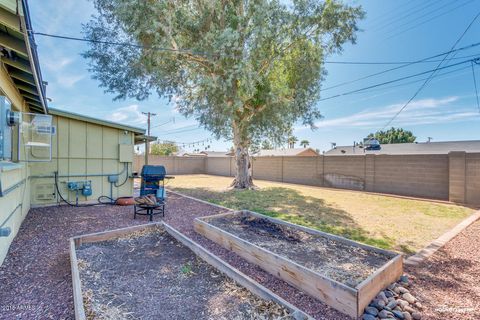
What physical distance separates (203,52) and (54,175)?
18.6ft

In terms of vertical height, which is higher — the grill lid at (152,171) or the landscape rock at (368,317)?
the grill lid at (152,171)

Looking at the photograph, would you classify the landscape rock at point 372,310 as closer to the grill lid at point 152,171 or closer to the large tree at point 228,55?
the grill lid at point 152,171

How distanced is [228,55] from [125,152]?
4.52 m

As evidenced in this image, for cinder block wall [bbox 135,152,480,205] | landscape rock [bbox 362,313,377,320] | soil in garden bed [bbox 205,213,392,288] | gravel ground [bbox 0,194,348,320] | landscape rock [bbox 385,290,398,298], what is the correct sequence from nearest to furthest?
1. landscape rock [bbox 362,313,377,320]
2. gravel ground [bbox 0,194,348,320]
3. landscape rock [bbox 385,290,398,298]
4. soil in garden bed [bbox 205,213,392,288]
5. cinder block wall [bbox 135,152,480,205]

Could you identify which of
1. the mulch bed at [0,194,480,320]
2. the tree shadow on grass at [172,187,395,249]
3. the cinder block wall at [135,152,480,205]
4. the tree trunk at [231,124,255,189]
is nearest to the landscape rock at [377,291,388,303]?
the mulch bed at [0,194,480,320]

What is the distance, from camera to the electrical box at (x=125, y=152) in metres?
7.12

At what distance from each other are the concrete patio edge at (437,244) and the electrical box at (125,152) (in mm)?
7214

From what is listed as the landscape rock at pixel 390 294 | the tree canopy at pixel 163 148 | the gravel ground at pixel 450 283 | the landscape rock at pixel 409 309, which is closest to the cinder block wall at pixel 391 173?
the gravel ground at pixel 450 283

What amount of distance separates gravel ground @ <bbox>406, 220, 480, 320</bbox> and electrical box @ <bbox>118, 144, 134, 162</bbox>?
7.24 metres

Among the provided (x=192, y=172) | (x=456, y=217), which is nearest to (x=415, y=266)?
(x=456, y=217)

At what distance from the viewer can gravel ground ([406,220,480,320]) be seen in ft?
7.27

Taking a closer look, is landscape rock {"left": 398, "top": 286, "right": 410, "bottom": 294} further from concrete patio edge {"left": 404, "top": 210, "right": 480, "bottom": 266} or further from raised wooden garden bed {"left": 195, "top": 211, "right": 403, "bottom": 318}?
concrete patio edge {"left": 404, "top": 210, "right": 480, "bottom": 266}

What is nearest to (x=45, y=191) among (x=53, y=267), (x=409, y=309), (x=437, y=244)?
(x=53, y=267)

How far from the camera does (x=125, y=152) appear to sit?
23.6ft
